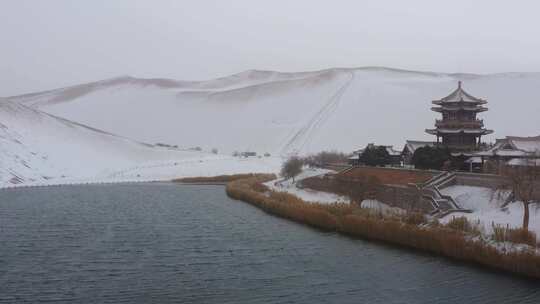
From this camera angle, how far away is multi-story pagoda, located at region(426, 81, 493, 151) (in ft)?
106

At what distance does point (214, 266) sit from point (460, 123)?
2183cm

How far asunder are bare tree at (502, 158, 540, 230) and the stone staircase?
1986 millimetres

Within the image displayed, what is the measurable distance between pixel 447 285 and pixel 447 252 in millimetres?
2652

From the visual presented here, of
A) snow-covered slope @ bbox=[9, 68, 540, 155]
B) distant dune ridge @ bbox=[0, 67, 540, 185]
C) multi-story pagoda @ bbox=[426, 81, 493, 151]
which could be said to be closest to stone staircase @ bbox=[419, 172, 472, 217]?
multi-story pagoda @ bbox=[426, 81, 493, 151]

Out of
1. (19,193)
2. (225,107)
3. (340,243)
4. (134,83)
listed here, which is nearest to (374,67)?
(225,107)

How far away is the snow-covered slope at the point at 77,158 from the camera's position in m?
43.8

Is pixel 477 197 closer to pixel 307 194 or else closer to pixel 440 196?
pixel 440 196

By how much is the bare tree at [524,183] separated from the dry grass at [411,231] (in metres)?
1.85

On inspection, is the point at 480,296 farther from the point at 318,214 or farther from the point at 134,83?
the point at 134,83

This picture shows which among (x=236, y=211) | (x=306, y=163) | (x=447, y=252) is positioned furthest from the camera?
(x=306, y=163)

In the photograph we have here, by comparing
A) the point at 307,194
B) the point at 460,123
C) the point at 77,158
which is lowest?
the point at 307,194

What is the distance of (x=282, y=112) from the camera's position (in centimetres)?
10338

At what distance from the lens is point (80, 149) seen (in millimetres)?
56000

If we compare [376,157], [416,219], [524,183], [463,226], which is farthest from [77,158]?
[524,183]
